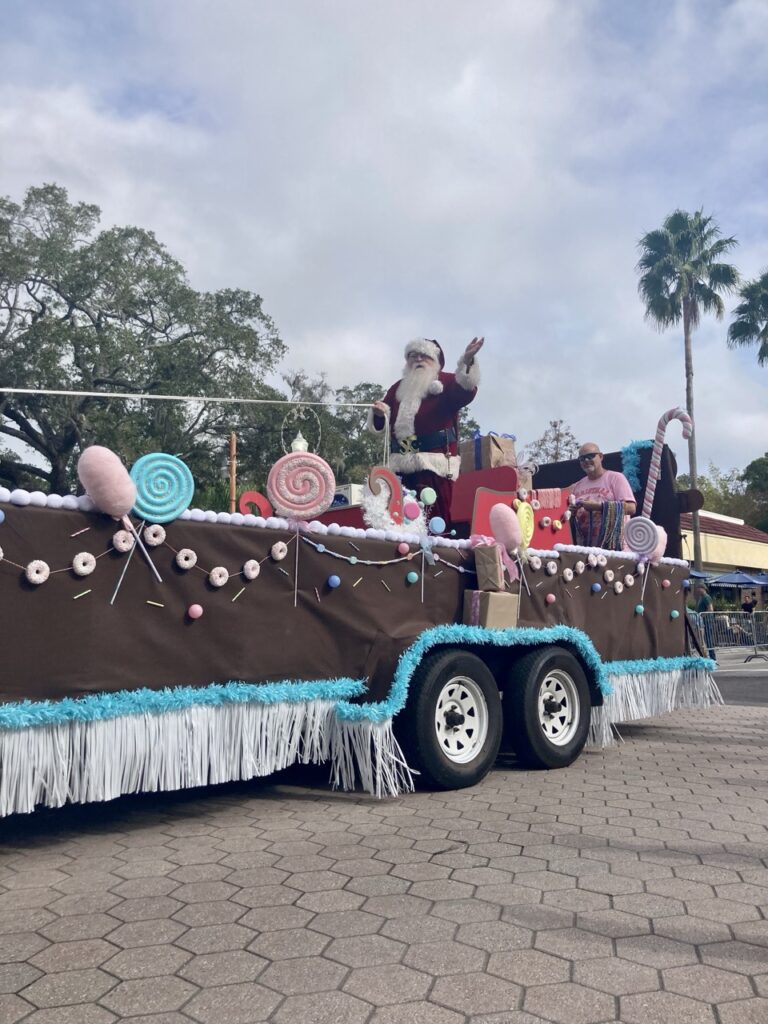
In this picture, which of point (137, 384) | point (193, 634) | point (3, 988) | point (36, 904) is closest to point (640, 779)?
point (193, 634)

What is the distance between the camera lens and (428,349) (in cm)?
736

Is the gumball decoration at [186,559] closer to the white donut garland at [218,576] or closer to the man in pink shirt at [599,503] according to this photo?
the white donut garland at [218,576]

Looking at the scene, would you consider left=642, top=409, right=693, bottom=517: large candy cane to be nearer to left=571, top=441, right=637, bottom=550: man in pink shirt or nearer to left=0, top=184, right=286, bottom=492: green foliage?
left=571, top=441, right=637, bottom=550: man in pink shirt

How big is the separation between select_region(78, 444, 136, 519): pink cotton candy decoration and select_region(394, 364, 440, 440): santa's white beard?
3.60 metres

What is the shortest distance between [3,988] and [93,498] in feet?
6.44

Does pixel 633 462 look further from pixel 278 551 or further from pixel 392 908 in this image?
pixel 392 908

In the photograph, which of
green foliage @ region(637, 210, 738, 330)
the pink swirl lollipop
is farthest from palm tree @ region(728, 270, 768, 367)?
the pink swirl lollipop

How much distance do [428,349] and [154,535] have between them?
156 inches

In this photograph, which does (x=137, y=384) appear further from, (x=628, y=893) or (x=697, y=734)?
(x=628, y=893)

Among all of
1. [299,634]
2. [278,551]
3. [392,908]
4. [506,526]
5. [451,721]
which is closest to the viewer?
[392,908]

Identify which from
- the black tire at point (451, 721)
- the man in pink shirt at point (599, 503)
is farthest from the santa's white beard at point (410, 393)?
the black tire at point (451, 721)

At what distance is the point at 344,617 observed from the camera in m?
4.85

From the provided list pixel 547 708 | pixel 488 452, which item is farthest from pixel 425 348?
pixel 547 708

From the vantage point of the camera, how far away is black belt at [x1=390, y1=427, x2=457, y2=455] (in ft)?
23.4
